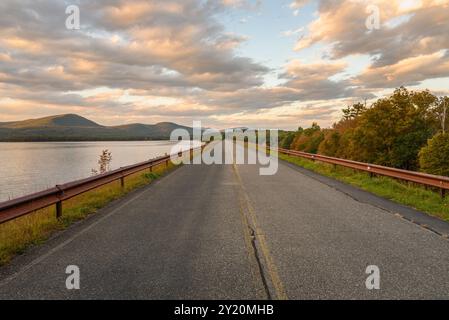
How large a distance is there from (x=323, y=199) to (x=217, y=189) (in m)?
4.11

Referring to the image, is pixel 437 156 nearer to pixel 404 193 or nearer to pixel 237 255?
pixel 404 193

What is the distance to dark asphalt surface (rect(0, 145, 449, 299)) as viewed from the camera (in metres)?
4.10

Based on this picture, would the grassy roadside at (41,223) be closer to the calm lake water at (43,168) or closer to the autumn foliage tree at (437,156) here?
the calm lake water at (43,168)

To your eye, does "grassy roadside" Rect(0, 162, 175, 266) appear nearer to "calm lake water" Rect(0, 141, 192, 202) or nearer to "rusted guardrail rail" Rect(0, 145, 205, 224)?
"rusted guardrail rail" Rect(0, 145, 205, 224)

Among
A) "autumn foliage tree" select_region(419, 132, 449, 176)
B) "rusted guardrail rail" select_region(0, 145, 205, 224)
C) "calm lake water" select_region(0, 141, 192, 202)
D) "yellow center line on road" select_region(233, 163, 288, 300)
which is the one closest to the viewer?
"yellow center line on road" select_region(233, 163, 288, 300)

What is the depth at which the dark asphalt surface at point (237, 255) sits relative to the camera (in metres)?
4.10

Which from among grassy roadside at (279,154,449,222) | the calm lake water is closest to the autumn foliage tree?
grassy roadside at (279,154,449,222)

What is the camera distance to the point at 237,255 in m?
5.39

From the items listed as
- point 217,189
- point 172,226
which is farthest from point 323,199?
point 172,226

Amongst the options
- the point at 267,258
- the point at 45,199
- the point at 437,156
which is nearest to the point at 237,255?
the point at 267,258

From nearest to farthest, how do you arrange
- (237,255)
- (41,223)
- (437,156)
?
(237,255)
(41,223)
(437,156)

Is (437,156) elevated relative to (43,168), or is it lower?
elevated

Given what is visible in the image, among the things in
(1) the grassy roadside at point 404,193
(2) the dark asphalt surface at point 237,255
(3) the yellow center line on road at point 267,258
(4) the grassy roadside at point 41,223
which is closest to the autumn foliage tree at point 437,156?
(1) the grassy roadside at point 404,193

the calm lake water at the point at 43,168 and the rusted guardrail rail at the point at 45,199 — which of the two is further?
the calm lake water at the point at 43,168
